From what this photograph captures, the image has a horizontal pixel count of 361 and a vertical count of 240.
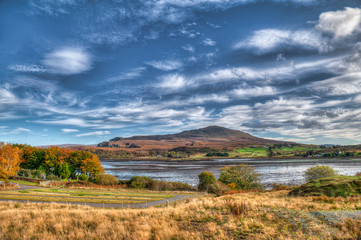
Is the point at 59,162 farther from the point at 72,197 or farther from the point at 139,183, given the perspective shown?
the point at 72,197

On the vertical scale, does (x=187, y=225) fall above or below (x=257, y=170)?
above

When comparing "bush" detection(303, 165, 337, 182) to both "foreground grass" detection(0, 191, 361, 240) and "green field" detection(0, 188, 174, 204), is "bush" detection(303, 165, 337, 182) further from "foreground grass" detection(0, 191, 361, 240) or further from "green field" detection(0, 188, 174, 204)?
"foreground grass" detection(0, 191, 361, 240)

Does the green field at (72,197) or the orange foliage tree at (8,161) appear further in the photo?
the orange foliage tree at (8,161)

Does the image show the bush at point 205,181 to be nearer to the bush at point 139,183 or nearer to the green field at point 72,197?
the bush at point 139,183

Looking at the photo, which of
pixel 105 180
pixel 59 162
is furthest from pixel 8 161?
pixel 105 180

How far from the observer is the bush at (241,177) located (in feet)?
190

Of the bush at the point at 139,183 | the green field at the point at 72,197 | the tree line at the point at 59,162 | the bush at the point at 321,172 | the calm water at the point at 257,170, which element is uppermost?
the tree line at the point at 59,162

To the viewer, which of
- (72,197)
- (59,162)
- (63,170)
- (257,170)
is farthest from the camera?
(257,170)

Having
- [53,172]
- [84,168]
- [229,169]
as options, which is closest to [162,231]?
[229,169]

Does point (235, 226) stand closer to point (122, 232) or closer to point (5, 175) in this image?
point (122, 232)

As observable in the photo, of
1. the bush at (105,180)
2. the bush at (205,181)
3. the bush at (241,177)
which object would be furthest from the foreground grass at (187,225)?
the bush at (105,180)

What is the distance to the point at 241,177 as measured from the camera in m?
60.0

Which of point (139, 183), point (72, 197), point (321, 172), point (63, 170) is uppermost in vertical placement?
point (63, 170)

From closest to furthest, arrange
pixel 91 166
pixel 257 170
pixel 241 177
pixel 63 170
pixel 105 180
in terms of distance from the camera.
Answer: pixel 241 177 → pixel 105 180 → pixel 63 170 → pixel 91 166 → pixel 257 170
